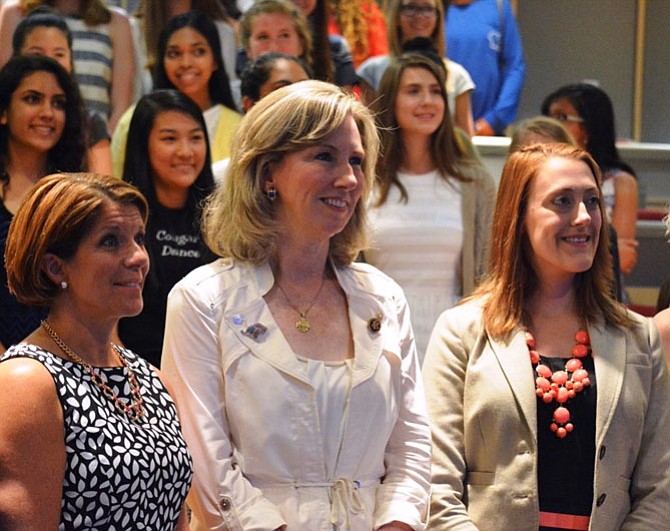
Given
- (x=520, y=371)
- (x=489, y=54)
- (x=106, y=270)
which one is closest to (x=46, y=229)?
(x=106, y=270)

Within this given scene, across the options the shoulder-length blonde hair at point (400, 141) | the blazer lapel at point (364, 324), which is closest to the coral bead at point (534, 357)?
the blazer lapel at point (364, 324)

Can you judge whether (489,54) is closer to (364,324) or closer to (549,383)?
(549,383)

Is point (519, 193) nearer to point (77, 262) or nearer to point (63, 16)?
point (77, 262)

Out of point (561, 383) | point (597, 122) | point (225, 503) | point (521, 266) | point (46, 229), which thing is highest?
point (46, 229)

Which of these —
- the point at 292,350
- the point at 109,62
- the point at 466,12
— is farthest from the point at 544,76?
the point at 292,350

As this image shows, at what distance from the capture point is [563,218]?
3.22 metres

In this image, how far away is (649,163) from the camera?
643cm

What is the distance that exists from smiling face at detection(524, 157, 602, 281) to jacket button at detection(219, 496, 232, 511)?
1.04 m

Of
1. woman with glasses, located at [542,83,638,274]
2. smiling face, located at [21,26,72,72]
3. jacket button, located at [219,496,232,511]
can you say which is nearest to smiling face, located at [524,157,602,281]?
jacket button, located at [219,496,232,511]

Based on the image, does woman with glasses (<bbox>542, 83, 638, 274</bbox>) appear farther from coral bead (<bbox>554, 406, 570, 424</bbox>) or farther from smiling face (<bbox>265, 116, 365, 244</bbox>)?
smiling face (<bbox>265, 116, 365, 244</bbox>)

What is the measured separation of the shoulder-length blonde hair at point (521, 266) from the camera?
3242mm

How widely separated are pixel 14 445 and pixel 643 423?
5.11ft

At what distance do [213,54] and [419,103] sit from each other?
3.25 feet

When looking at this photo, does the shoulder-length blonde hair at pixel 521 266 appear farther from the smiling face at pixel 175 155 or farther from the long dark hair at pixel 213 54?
the long dark hair at pixel 213 54
